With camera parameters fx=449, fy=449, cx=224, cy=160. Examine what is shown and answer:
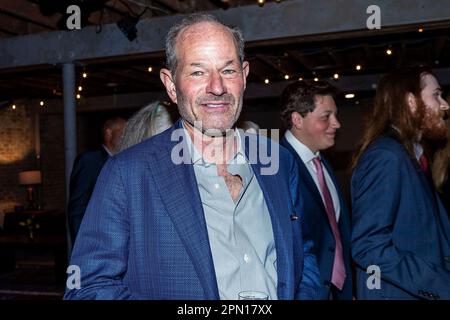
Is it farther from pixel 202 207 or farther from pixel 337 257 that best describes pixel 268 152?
pixel 337 257

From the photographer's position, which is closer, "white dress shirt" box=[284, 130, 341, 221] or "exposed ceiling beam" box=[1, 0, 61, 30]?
"white dress shirt" box=[284, 130, 341, 221]

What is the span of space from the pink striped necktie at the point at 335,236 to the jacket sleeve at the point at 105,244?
5.95ft

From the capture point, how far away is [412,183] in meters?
2.07

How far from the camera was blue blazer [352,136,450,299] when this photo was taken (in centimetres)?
197

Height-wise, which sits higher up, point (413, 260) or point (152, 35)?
point (152, 35)

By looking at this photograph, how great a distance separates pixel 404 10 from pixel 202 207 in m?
3.38

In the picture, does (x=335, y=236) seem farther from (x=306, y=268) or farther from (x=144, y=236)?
(x=144, y=236)

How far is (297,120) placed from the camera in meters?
3.31

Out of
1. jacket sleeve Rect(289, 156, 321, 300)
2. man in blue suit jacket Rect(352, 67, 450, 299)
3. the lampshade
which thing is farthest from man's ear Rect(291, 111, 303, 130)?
the lampshade

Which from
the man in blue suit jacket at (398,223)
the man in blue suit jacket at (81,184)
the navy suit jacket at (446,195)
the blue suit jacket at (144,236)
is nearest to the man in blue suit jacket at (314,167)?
the man in blue suit jacket at (398,223)

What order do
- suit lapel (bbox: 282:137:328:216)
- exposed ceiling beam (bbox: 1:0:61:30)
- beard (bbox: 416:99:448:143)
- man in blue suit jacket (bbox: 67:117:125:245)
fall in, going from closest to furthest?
beard (bbox: 416:99:448:143) < suit lapel (bbox: 282:137:328:216) < man in blue suit jacket (bbox: 67:117:125:245) < exposed ceiling beam (bbox: 1:0:61:30)

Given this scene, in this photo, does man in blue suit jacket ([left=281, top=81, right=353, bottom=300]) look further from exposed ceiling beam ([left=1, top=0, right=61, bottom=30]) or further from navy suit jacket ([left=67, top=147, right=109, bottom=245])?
exposed ceiling beam ([left=1, top=0, right=61, bottom=30])

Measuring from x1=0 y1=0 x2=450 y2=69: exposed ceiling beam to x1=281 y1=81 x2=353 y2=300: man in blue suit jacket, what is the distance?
1071 millimetres
